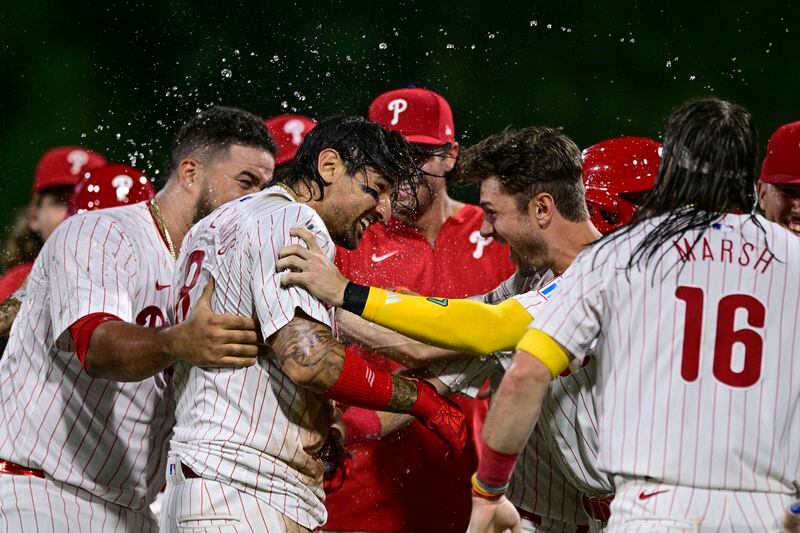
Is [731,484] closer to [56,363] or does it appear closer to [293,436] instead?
[293,436]

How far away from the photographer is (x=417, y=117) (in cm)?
569

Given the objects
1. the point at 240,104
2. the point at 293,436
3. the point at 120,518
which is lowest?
the point at 120,518

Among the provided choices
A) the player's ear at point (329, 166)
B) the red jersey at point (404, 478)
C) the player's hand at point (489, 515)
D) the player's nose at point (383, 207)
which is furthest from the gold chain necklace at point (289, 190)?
the red jersey at point (404, 478)

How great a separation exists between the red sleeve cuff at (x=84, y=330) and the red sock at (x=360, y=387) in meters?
0.81

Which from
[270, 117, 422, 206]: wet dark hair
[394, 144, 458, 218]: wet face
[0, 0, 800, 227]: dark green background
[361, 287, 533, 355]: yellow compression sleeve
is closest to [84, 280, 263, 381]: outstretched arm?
[361, 287, 533, 355]: yellow compression sleeve

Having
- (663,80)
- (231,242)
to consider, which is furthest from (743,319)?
(663,80)

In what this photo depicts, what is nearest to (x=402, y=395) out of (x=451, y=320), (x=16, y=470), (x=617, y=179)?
(x=451, y=320)

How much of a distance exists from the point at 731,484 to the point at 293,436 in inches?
51.2

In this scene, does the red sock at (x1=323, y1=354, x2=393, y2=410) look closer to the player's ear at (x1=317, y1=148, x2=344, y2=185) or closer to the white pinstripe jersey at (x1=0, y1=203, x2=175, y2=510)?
the player's ear at (x1=317, y1=148, x2=344, y2=185)

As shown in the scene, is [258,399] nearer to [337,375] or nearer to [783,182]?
[337,375]

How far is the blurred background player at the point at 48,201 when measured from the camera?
6.44 meters

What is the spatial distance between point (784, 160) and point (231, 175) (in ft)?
8.18

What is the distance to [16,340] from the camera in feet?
12.9

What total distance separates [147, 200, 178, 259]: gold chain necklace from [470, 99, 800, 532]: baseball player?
163 centimetres
